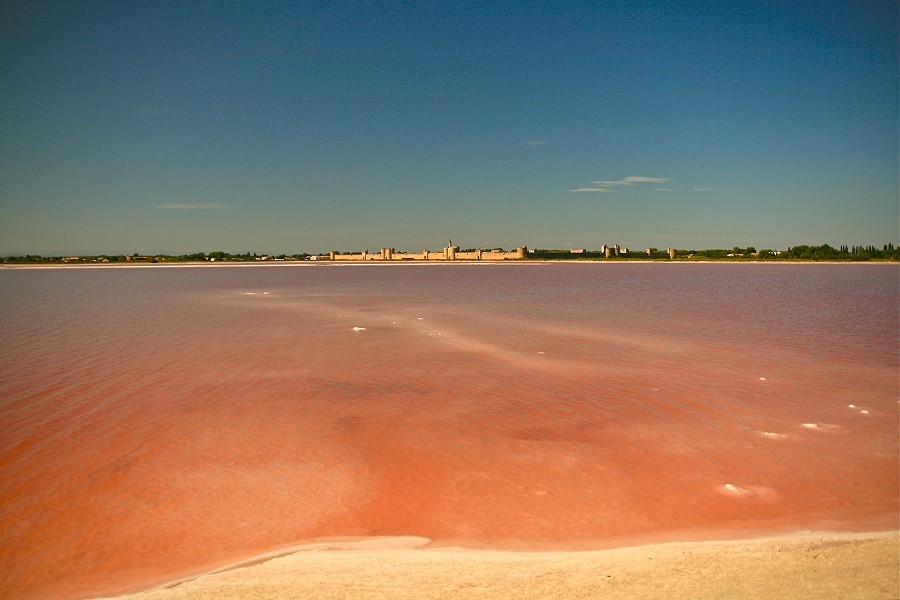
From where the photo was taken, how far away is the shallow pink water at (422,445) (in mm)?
5434

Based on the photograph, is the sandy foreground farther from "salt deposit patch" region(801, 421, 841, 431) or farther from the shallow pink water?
"salt deposit patch" region(801, 421, 841, 431)

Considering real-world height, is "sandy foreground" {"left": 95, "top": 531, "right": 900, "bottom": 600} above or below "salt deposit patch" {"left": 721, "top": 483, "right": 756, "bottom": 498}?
above

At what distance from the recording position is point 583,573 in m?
4.32

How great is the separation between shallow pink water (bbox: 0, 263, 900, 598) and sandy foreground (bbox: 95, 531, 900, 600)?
0.43m

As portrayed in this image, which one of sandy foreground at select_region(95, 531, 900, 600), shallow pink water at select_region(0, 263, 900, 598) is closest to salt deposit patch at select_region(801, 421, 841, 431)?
shallow pink water at select_region(0, 263, 900, 598)

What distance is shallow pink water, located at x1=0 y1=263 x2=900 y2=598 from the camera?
5434 mm

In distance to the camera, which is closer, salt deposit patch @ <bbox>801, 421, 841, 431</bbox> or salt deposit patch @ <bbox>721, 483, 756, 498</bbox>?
salt deposit patch @ <bbox>721, 483, 756, 498</bbox>

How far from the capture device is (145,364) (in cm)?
1359

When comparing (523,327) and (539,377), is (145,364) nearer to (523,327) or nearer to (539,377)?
(539,377)

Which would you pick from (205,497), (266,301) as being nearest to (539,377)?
(205,497)

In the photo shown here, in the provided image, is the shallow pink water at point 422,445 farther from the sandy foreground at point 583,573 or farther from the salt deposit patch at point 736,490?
the sandy foreground at point 583,573

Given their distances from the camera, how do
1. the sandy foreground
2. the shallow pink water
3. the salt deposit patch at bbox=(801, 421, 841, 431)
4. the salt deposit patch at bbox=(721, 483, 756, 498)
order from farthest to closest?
the salt deposit patch at bbox=(801, 421, 841, 431) < the salt deposit patch at bbox=(721, 483, 756, 498) < the shallow pink water < the sandy foreground

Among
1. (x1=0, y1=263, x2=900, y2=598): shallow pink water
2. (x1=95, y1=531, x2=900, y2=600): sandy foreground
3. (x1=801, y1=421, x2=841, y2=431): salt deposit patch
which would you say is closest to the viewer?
(x1=95, y1=531, x2=900, y2=600): sandy foreground

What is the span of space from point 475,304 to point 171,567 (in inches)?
998
